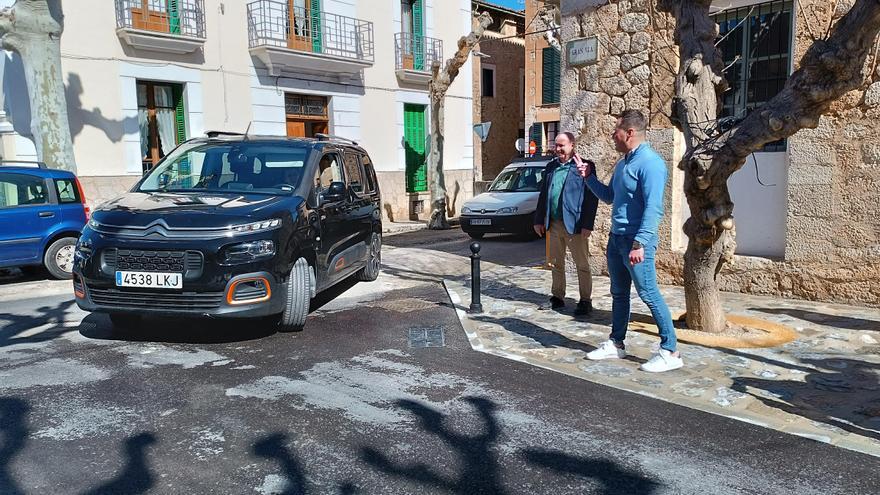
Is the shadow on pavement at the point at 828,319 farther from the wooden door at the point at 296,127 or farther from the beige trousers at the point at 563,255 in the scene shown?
the wooden door at the point at 296,127

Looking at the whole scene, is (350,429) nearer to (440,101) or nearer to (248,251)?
(248,251)

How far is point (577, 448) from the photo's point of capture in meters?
3.77

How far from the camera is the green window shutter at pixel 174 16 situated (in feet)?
48.4

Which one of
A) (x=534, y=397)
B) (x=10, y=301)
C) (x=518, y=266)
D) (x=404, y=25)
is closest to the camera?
(x=534, y=397)

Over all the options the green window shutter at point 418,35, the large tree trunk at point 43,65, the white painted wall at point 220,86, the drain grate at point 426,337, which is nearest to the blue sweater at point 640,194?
the drain grate at point 426,337

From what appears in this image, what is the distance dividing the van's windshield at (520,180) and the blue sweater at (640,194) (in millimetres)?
9448

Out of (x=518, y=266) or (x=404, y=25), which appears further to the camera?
(x=404, y=25)

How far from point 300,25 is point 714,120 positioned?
1371cm

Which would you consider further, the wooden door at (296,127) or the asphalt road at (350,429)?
the wooden door at (296,127)

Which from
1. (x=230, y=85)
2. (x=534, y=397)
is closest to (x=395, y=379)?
(x=534, y=397)

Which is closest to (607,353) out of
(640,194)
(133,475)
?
(640,194)

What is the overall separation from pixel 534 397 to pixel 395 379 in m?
1.03

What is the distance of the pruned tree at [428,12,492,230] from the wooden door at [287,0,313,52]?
3313mm

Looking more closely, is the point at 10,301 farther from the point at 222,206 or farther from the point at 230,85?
the point at 230,85
